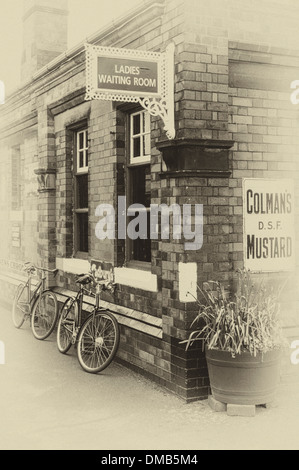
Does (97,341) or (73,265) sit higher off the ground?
(73,265)

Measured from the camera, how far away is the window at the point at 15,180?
13516mm

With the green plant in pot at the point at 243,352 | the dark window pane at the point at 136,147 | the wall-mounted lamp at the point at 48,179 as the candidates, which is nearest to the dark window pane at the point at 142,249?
the dark window pane at the point at 136,147

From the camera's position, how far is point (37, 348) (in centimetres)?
868

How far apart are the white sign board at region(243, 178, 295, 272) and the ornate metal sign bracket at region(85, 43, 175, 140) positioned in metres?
1.24

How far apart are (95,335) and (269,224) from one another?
2.55m

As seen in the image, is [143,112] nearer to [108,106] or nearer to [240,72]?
[108,106]

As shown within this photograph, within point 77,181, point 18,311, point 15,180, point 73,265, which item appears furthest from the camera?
point 15,180

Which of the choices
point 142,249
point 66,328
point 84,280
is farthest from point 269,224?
point 66,328

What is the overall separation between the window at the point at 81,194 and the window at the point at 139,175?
5.86 ft

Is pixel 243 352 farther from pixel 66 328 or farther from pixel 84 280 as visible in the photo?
pixel 66 328

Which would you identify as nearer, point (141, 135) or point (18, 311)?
point (141, 135)

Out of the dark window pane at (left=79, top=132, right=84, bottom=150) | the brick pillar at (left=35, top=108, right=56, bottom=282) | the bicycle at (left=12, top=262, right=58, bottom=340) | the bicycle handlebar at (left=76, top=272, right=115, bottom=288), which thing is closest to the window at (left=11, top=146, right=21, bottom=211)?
the brick pillar at (left=35, top=108, right=56, bottom=282)

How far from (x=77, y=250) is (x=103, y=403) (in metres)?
4.10

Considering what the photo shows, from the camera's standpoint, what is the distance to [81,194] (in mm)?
9688
